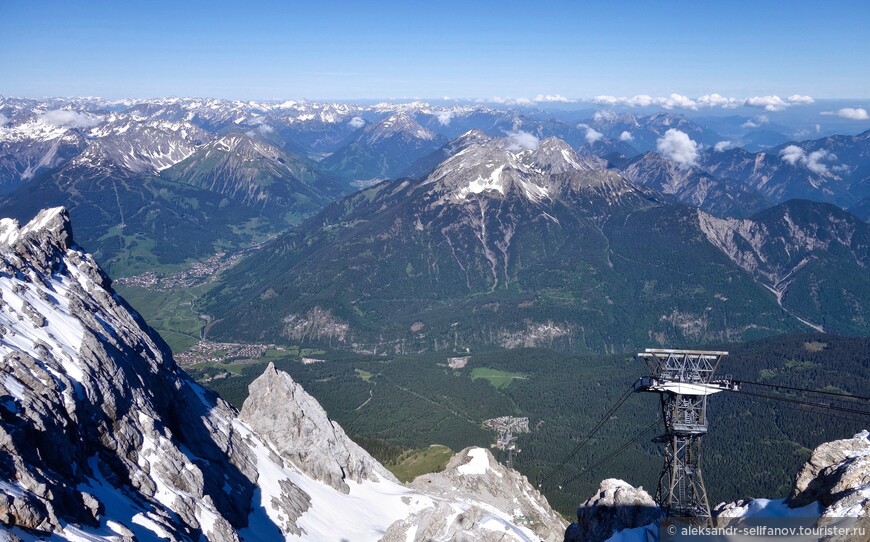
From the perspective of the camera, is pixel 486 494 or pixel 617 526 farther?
pixel 486 494

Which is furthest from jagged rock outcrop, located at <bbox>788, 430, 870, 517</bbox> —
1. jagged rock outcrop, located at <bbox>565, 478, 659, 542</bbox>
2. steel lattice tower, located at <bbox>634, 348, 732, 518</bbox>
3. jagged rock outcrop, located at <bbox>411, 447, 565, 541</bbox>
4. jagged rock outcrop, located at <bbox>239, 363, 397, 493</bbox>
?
jagged rock outcrop, located at <bbox>239, 363, 397, 493</bbox>

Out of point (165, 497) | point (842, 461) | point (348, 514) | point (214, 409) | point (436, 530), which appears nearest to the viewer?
point (842, 461)

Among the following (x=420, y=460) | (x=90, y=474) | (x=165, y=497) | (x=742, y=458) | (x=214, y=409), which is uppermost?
(x=90, y=474)

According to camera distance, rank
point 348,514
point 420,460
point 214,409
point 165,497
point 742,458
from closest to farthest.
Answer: point 165,497 → point 348,514 → point 214,409 → point 420,460 → point 742,458

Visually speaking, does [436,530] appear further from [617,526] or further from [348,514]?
[617,526]

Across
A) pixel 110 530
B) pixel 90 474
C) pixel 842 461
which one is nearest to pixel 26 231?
pixel 90 474

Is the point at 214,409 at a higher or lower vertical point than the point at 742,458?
higher
